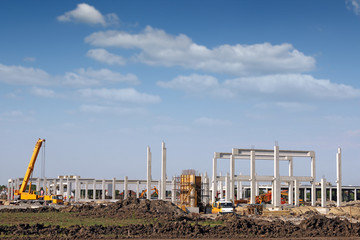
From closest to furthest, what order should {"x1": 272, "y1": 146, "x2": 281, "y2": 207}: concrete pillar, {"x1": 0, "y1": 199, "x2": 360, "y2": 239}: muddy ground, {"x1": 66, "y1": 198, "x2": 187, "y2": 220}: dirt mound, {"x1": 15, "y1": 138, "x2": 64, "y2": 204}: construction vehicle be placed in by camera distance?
{"x1": 0, "y1": 199, "x2": 360, "y2": 239}: muddy ground < {"x1": 66, "y1": 198, "x2": 187, "y2": 220}: dirt mound < {"x1": 272, "y1": 146, "x2": 281, "y2": 207}: concrete pillar < {"x1": 15, "y1": 138, "x2": 64, "y2": 204}: construction vehicle

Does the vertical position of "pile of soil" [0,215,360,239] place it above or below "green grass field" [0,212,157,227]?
above

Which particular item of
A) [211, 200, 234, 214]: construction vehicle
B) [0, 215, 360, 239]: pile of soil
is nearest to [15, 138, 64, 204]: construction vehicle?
[211, 200, 234, 214]: construction vehicle

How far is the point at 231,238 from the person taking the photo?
2378 cm

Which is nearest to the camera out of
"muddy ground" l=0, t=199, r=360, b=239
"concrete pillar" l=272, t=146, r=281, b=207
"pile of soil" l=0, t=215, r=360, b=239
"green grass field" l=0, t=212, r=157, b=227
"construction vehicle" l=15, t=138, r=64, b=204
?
"muddy ground" l=0, t=199, r=360, b=239

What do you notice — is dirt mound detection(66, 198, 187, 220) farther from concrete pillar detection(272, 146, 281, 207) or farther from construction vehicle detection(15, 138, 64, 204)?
construction vehicle detection(15, 138, 64, 204)

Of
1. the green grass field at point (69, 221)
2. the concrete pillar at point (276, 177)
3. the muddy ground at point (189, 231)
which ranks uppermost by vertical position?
the concrete pillar at point (276, 177)

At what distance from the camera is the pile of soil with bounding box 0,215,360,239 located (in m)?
24.1

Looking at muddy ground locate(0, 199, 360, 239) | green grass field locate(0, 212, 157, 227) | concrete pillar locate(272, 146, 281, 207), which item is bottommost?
green grass field locate(0, 212, 157, 227)

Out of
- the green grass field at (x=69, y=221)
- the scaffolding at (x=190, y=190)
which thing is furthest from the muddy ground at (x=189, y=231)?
the scaffolding at (x=190, y=190)

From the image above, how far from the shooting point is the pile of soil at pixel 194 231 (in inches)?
948

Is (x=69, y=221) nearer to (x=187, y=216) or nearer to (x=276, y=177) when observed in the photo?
(x=187, y=216)

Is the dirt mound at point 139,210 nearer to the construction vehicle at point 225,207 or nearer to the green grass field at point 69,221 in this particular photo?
the green grass field at point 69,221

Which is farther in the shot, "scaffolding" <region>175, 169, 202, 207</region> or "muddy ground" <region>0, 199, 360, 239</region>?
"scaffolding" <region>175, 169, 202, 207</region>

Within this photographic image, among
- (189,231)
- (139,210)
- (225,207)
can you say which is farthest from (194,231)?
(225,207)
